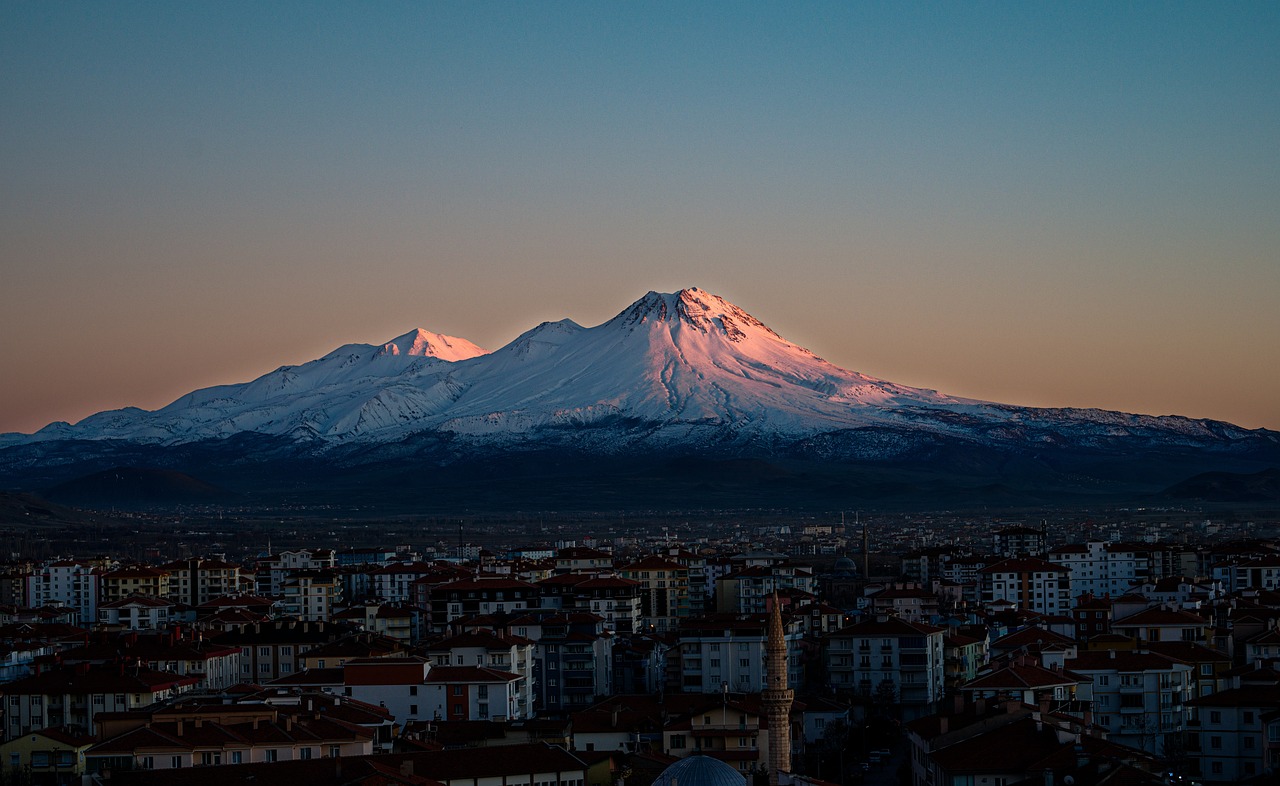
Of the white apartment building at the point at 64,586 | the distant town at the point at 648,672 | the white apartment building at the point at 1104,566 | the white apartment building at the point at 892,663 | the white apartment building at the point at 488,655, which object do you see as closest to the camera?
the distant town at the point at 648,672

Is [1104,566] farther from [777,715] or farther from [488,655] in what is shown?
[777,715]

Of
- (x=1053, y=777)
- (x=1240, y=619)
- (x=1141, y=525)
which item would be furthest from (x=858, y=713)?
(x=1141, y=525)

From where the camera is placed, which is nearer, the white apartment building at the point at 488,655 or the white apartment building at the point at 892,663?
the white apartment building at the point at 488,655

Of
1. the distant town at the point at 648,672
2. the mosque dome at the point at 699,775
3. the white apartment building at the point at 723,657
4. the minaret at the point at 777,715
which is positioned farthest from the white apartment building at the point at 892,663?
the mosque dome at the point at 699,775

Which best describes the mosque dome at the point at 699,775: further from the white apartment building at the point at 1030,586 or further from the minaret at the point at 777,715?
the white apartment building at the point at 1030,586

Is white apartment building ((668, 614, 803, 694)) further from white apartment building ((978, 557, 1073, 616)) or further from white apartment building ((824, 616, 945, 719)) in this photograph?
white apartment building ((978, 557, 1073, 616))

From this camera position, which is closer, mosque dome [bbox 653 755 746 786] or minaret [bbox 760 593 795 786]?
mosque dome [bbox 653 755 746 786]

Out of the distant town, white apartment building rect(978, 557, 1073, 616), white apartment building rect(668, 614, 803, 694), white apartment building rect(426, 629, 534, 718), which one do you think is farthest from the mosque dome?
white apartment building rect(978, 557, 1073, 616)
